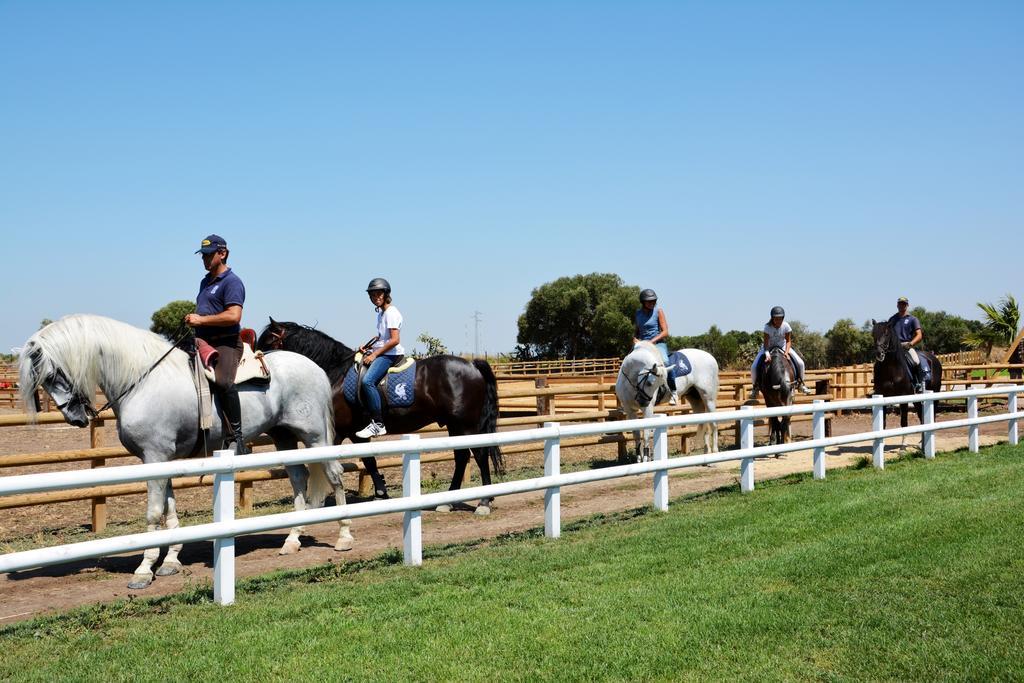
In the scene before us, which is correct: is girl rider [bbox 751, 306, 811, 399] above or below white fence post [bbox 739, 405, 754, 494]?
above

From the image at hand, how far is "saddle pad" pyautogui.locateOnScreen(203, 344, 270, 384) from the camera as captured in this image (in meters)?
8.84

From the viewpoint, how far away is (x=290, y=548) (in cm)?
891

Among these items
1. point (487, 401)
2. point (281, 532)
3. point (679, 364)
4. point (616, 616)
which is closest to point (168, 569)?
point (281, 532)

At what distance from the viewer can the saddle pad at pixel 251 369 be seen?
29.0 feet

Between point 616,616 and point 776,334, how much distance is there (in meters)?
13.0

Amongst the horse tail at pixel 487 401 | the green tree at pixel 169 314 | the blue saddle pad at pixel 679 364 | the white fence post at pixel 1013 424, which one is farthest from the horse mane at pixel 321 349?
the green tree at pixel 169 314

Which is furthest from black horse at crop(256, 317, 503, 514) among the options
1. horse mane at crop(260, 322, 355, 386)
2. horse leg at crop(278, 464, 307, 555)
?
horse leg at crop(278, 464, 307, 555)

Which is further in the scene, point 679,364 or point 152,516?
point 679,364

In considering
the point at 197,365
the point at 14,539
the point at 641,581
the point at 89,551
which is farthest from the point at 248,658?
the point at 14,539

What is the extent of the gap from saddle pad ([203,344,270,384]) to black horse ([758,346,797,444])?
11.1 meters

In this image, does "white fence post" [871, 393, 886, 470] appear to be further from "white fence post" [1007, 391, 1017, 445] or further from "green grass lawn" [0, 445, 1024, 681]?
"green grass lawn" [0, 445, 1024, 681]

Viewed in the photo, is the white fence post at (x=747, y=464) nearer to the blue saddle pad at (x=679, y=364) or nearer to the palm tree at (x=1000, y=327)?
the blue saddle pad at (x=679, y=364)

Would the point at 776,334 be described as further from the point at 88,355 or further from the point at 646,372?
the point at 88,355

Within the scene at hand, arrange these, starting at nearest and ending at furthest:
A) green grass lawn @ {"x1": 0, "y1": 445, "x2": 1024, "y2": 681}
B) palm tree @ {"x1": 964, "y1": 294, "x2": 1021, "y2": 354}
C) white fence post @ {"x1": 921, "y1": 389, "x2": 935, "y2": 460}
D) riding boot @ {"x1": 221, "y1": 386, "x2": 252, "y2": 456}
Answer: green grass lawn @ {"x1": 0, "y1": 445, "x2": 1024, "y2": 681} < riding boot @ {"x1": 221, "y1": 386, "x2": 252, "y2": 456} < white fence post @ {"x1": 921, "y1": 389, "x2": 935, "y2": 460} < palm tree @ {"x1": 964, "y1": 294, "x2": 1021, "y2": 354}
